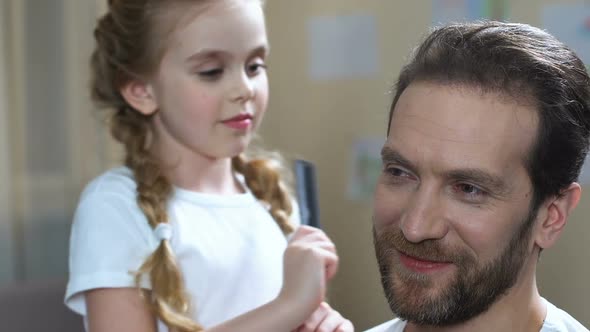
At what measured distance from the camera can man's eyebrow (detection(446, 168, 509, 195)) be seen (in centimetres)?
113

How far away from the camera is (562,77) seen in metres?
1.17

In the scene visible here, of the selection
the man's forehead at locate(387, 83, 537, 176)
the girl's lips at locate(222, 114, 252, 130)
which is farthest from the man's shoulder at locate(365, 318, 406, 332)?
the girl's lips at locate(222, 114, 252, 130)

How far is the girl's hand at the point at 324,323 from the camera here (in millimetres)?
1492

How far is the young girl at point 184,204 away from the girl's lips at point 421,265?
31cm

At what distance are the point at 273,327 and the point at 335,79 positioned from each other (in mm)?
1281

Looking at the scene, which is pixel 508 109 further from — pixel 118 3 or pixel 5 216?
pixel 5 216

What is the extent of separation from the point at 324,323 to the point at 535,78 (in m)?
0.58

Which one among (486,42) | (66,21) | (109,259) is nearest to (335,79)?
(66,21)

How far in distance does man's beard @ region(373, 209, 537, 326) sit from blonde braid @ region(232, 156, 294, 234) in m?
0.56

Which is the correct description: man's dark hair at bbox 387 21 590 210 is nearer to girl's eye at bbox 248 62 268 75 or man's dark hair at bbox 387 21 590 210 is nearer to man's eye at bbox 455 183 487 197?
man's eye at bbox 455 183 487 197

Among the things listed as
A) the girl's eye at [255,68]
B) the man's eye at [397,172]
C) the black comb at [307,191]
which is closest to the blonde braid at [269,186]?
the black comb at [307,191]

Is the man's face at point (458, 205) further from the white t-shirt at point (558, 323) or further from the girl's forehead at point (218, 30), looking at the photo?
the girl's forehead at point (218, 30)

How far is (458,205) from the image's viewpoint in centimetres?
114

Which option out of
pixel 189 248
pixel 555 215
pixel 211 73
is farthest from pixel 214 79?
pixel 555 215
